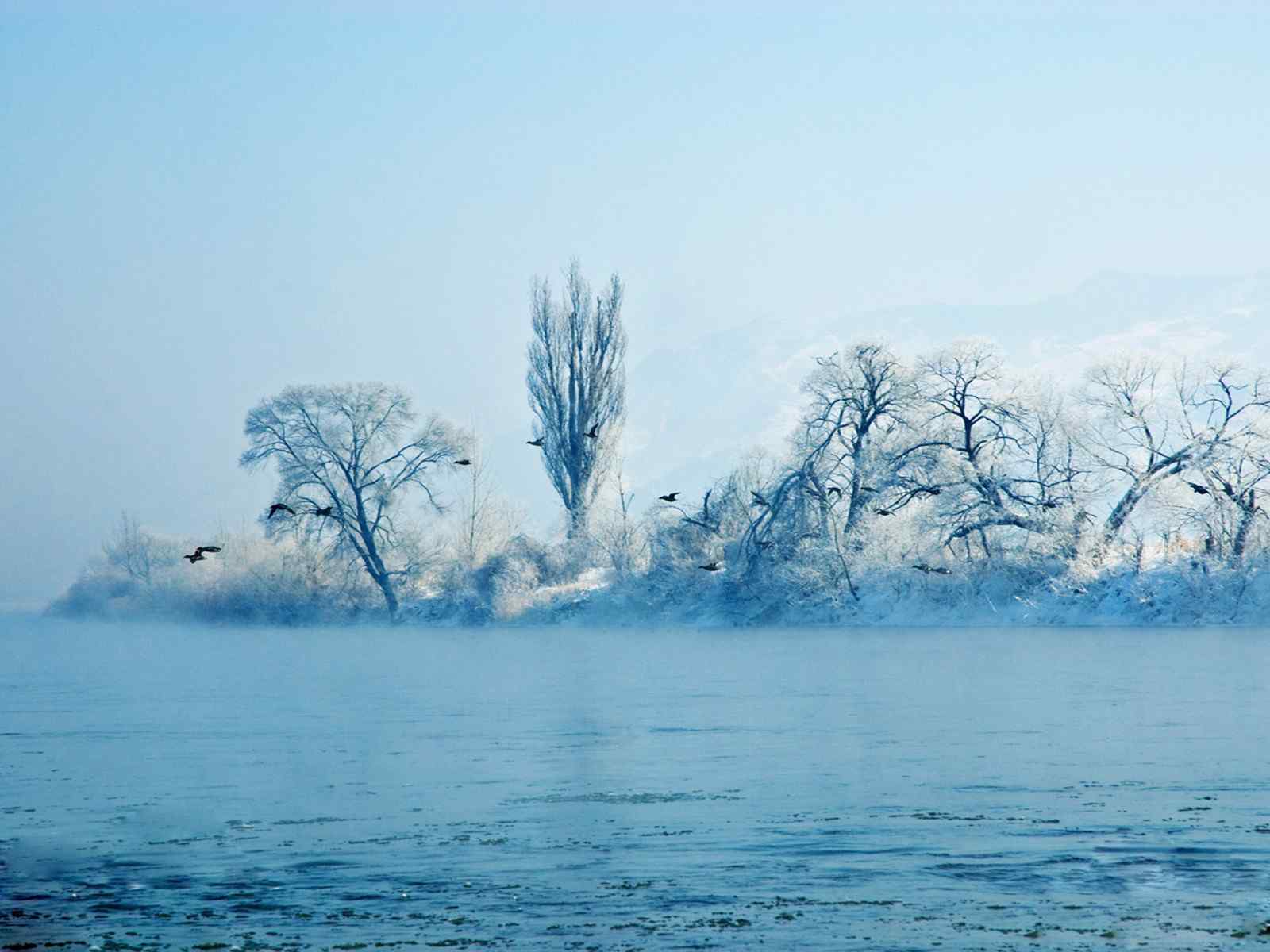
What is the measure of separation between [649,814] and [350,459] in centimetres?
5276

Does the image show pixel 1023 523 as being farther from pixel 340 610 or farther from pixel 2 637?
pixel 2 637

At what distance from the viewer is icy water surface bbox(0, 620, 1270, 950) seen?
11.6 metres

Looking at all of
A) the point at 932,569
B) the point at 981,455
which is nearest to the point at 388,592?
the point at 932,569

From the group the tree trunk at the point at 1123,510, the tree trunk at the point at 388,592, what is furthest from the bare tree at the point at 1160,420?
the tree trunk at the point at 388,592

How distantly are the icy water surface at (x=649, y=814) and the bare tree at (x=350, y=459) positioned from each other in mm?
33668

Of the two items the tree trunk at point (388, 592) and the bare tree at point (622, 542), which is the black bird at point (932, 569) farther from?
the tree trunk at point (388, 592)

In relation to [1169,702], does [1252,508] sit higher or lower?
higher

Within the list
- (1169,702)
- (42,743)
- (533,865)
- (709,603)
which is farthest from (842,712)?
(709,603)

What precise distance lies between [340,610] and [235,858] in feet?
183

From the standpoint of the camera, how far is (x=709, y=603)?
200 feet

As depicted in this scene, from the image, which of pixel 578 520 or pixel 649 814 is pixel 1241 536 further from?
pixel 649 814

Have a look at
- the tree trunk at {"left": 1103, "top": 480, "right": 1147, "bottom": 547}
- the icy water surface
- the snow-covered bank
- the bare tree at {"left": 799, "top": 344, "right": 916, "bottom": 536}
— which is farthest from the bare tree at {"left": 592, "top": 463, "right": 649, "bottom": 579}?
the icy water surface

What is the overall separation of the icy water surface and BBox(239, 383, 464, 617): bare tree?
110 ft

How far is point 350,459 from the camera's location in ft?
221
